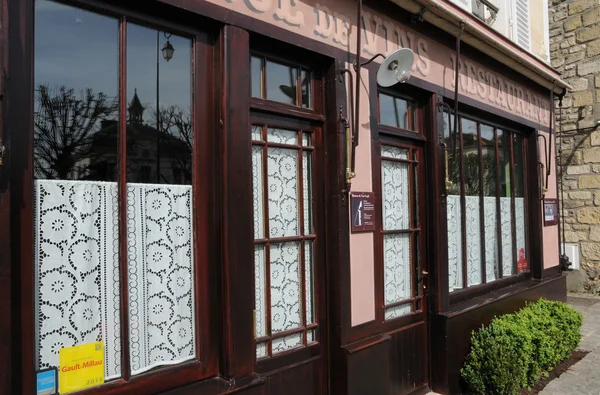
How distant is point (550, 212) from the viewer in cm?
694

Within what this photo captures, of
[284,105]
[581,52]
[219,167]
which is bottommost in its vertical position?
[219,167]

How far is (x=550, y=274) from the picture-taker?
6.85m

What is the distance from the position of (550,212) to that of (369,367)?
184 inches

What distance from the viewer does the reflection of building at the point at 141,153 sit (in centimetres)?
249

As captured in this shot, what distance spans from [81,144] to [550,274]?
6.60 m

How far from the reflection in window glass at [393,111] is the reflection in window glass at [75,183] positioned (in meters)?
2.37

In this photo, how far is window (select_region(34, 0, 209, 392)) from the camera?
231 centimetres

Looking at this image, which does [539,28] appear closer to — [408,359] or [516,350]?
[516,350]

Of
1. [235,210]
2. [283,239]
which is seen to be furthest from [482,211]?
[235,210]

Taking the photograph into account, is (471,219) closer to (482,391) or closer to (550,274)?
(482,391)

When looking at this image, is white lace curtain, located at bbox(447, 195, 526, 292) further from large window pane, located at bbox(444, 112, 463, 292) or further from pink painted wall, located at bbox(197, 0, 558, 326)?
pink painted wall, located at bbox(197, 0, 558, 326)

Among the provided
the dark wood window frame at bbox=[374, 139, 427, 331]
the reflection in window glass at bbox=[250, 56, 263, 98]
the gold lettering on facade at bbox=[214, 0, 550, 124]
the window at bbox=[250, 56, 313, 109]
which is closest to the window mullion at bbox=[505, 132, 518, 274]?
the gold lettering on facade at bbox=[214, 0, 550, 124]

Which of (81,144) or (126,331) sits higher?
(81,144)

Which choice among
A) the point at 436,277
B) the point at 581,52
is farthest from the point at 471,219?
the point at 581,52
